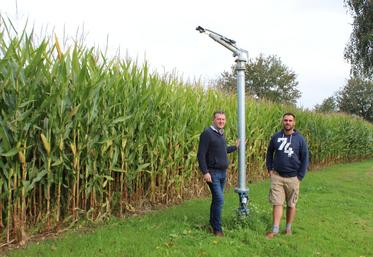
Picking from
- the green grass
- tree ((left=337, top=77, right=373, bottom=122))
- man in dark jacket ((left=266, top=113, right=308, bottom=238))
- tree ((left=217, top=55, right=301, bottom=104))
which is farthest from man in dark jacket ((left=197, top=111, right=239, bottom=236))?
tree ((left=337, top=77, right=373, bottom=122))

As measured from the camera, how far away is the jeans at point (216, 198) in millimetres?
5621

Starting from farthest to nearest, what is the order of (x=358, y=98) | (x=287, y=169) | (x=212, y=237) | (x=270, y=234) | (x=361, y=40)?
(x=358, y=98), (x=361, y=40), (x=287, y=169), (x=270, y=234), (x=212, y=237)

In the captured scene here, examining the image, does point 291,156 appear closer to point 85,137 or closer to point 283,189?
point 283,189

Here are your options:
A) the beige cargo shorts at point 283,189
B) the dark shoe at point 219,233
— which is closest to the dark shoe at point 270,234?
the beige cargo shorts at point 283,189

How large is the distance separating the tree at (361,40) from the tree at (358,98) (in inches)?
1176

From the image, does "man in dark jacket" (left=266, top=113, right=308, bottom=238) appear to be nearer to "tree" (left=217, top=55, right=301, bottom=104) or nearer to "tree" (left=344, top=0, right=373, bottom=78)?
"tree" (left=344, top=0, right=373, bottom=78)

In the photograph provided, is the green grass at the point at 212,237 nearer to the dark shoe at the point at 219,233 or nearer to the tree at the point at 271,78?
the dark shoe at the point at 219,233

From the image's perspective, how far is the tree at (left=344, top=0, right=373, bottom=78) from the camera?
21.7 metres

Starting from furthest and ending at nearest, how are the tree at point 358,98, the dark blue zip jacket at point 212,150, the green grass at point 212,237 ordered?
the tree at point 358,98 → the dark blue zip jacket at point 212,150 → the green grass at point 212,237

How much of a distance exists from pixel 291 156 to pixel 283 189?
0.54m

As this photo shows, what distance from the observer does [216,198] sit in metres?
5.61

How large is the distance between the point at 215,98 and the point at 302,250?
5.27m

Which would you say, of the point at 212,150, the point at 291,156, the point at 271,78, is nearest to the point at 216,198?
the point at 212,150

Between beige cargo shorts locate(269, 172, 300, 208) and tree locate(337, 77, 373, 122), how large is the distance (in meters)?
50.2
